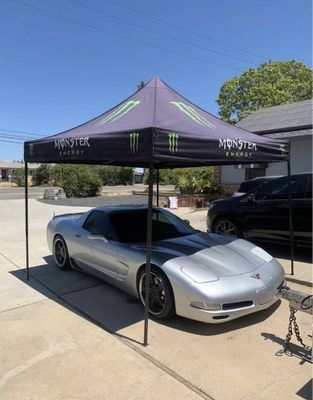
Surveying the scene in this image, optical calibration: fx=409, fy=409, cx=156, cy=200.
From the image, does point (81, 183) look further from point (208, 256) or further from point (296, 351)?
point (296, 351)

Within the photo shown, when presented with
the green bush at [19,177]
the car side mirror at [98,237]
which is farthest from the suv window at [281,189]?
the green bush at [19,177]

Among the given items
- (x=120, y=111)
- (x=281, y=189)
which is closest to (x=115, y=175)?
(x=281, y=189)

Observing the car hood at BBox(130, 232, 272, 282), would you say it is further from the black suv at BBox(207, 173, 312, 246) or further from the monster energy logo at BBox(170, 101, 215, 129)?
the black suv at BBox(207, 173, 312, 246)

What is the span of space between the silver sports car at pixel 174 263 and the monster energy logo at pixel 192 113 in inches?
59.9

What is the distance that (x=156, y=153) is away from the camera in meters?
3.94

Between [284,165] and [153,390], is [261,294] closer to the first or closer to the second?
[153,390]

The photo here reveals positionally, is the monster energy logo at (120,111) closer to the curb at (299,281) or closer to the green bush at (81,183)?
the curb at (299,281)

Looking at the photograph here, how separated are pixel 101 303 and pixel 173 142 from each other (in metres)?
2.38

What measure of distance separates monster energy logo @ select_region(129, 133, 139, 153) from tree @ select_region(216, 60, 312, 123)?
3153 centimetres

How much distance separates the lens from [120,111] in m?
5.23

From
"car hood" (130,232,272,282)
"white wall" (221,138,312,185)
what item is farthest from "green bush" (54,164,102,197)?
"car hood" (130,232,272,282)

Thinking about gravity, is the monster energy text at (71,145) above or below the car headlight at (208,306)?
above

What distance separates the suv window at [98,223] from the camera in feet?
19.1

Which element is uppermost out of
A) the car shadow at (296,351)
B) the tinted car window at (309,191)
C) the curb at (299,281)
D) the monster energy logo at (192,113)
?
the monster energy logo at (192,113)
